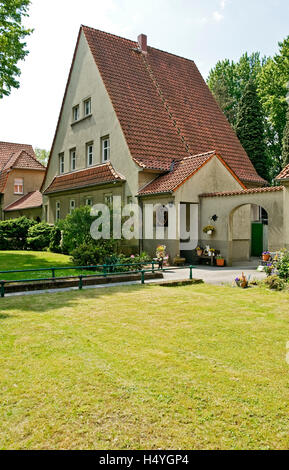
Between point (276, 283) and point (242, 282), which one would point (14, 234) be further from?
point (276, 283)

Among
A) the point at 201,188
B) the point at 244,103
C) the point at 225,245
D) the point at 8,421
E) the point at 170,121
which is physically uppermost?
the point at 244,103

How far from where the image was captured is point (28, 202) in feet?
125

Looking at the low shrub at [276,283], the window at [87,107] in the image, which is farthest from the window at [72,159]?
the low shrub at [276,283]

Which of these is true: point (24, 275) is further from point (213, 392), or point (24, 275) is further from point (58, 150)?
point (58, 150)

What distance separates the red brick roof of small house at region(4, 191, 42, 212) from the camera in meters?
36.2

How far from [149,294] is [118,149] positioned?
13588 millimetres

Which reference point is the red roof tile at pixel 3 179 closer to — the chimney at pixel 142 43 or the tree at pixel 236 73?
the chimney at pixel 142 43

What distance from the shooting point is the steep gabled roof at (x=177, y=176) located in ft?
64.9

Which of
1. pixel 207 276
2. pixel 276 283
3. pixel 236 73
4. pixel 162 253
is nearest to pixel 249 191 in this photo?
pixel 207 276

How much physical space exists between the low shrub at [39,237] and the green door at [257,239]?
1408 cm

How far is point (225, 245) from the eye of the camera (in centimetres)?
1989

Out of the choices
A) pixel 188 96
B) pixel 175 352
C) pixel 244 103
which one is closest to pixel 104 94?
pixel 188 96

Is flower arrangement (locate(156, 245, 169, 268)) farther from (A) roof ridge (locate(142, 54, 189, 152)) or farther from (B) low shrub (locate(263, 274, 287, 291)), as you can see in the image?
(A) roof ridge (locate(142, 54, 189, 152))

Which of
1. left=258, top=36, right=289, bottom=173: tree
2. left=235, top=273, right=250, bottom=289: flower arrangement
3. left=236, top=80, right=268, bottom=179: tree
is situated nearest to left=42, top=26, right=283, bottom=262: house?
left=235, top=273, right=250, bottom=289: flower arrangement
